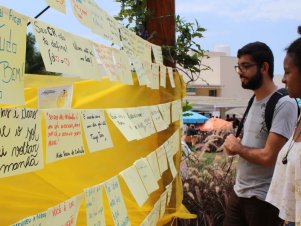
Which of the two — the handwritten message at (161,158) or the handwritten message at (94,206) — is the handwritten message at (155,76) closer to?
the handwritten message at (161,158)

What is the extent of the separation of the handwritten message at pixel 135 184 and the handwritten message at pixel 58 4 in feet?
2.20

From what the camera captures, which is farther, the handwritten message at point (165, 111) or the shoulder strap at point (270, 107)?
the shoulder strap at point (270, 107)

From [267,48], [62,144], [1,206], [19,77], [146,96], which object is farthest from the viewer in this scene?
[267,48]

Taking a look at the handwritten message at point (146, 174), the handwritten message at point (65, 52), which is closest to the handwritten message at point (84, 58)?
the handwritten message at point (65, 52)

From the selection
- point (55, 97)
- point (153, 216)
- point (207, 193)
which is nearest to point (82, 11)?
point (55, 97)

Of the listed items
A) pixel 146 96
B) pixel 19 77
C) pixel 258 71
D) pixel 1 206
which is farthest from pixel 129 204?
pixel 258 71

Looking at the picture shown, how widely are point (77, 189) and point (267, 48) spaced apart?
2.07 meters

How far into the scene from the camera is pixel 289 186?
2395 millimetres

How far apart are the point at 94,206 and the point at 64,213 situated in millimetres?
180

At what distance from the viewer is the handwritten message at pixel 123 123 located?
1.62 m

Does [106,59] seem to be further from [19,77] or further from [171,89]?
[171,89]

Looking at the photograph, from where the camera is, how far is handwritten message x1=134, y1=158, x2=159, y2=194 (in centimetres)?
190

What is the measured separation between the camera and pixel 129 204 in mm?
2211

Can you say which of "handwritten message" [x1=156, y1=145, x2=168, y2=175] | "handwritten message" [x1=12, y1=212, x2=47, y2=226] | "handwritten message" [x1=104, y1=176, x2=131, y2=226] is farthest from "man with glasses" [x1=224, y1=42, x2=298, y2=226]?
"handwritten message" [x1=12, y1=212, x2=47, y2=226]
